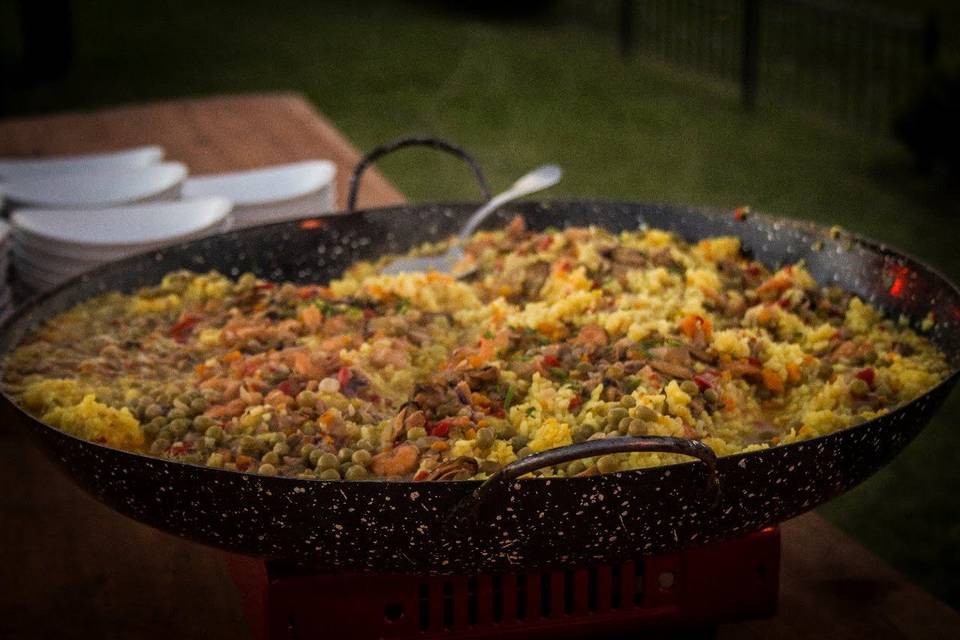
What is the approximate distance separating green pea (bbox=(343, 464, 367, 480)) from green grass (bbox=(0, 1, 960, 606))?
1814 millimetres

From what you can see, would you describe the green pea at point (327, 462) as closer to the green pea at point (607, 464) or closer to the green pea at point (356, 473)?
the green pea at point (356, 473)

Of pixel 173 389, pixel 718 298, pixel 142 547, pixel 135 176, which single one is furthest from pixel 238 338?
pixel 135 176

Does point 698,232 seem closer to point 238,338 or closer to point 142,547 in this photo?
point 238,338

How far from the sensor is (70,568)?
1564 mm

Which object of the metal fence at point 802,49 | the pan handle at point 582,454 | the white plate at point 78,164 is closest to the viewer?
the pan handle at point 582,454

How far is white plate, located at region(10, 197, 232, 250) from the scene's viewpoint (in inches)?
81.8

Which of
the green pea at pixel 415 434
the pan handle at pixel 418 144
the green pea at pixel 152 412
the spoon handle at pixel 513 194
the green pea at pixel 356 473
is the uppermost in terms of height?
the pan handle at pixel 418 144

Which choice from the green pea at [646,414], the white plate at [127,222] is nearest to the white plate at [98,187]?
the white plate at [127,222]

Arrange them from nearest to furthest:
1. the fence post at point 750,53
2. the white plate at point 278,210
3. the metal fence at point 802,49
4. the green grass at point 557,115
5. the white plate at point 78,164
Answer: the white plate at point 278,210 → the white plate at point 78,164 → the green grass at point 557,115 → the metal fence at point 802,49 → the fence post at point 750,53

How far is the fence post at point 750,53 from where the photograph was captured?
6.27 metres

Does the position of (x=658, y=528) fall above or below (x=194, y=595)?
above

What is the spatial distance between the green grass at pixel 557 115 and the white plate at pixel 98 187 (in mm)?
1674

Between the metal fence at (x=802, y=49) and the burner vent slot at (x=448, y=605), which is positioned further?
the metal fence at (x=802, y=49)

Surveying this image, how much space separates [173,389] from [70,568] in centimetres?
30
